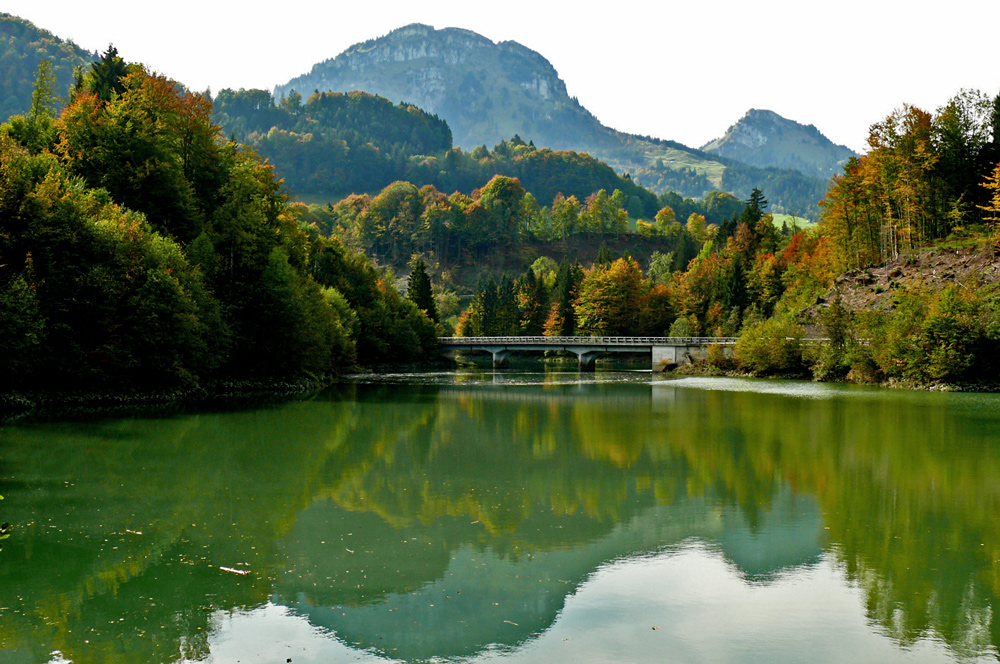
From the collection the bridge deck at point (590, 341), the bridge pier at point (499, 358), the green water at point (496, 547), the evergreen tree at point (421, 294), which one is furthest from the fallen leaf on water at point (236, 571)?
the evergreen tree at point (421, 294)

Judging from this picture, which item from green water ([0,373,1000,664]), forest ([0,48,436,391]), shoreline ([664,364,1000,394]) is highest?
forest ([0,48,436,391])

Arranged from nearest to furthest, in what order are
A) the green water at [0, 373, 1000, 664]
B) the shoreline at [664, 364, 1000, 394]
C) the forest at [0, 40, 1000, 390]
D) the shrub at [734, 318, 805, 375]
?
the green water at [0, 373, 1000, 664]
the forest at [0, 40, 1000, 390]
the shoreline at [664, 364, 1000, 394]
the shrub at [734, 318, 805, 375]

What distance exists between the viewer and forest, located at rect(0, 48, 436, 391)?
3522cm

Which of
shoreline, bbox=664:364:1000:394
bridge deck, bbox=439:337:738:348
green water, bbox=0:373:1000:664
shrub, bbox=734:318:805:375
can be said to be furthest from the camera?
bridge deck, bbox=439:337:738:348

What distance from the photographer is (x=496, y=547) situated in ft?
45.9

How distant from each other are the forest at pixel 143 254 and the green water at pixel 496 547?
8360 millimetres

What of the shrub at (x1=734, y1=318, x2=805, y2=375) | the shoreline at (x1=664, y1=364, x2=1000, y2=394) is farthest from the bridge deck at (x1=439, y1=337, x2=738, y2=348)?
the shrub at (x1=734, y1=318, x2=805, y2=375)

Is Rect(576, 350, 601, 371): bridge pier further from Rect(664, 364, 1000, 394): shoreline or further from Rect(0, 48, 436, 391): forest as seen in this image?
Rect(0, 48, 436, 391): forest

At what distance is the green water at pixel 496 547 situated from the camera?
9867 millimetres

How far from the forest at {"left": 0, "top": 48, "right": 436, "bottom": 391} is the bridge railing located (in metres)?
32.0

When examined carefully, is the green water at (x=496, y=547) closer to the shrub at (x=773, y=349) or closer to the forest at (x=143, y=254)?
the forest at (x=143, y=254)

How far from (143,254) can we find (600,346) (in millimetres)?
59343

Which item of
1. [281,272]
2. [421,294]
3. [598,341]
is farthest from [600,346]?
[281,272]

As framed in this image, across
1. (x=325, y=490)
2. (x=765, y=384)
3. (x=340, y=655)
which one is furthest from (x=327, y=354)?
(x=340, y=655)
